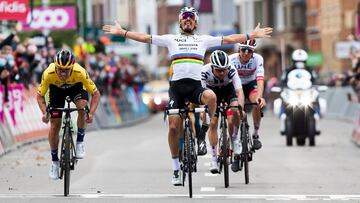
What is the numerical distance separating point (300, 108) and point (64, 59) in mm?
12923

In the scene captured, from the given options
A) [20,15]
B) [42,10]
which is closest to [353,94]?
[42,10]

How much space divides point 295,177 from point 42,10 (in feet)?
75.7

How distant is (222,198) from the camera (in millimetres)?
16781

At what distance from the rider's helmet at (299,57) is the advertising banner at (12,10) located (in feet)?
18.6

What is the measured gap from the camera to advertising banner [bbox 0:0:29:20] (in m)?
27.2

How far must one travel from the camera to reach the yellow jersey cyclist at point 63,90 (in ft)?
57.6

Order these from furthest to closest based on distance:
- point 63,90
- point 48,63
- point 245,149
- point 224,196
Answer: point 48,63, point 245,149, point 63,90, point 224,196

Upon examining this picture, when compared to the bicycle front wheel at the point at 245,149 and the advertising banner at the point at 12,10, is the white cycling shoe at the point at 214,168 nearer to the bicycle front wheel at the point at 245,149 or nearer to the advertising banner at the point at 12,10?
the bicycle front wheel at the point at 245,149

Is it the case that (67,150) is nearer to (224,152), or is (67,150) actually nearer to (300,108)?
(224,152)

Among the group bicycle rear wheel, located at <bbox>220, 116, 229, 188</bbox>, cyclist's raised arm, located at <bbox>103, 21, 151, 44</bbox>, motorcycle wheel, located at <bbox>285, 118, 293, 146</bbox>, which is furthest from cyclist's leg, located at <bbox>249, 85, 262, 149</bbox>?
motorcycle wheel, located at <bbox>285, 118, 293, 146</bbox>

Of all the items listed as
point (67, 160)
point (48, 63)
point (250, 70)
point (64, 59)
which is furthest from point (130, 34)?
point (48, 63)

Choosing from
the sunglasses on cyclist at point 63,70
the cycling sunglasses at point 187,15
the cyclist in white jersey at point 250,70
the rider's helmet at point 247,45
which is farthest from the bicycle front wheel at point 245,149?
the sunglasses on cyclist at point 63,70

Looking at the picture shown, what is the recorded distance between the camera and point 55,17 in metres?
43.0

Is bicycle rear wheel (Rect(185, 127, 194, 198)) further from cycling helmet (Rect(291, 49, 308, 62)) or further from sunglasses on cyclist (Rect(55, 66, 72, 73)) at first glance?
cycling helmet (Rect(291, 49, 308, 62))
